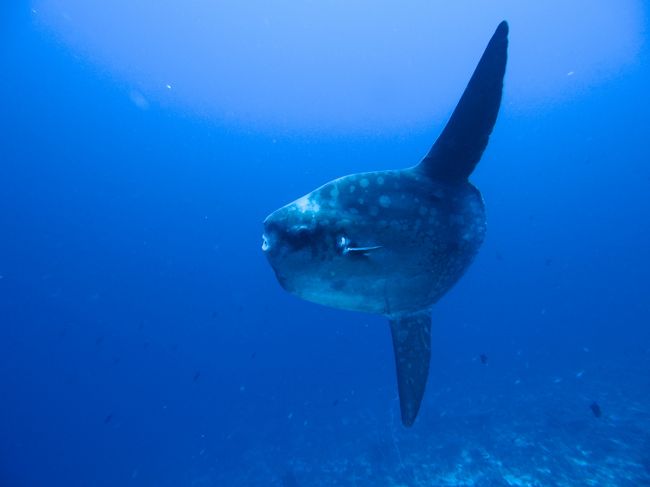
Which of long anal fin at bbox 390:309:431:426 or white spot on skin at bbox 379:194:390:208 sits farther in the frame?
long anal fin at bbox 390:309:431:426

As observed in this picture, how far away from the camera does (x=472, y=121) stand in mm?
2893

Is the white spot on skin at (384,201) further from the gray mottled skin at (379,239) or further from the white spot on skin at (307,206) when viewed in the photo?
the white spot on skin at (307,206)

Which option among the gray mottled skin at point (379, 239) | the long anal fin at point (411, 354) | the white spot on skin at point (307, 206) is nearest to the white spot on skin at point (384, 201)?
the gray mottled skin at point (379, 239)

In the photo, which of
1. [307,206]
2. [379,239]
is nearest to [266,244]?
[307,206]

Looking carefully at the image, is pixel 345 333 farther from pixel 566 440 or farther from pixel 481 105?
pixel 481 105

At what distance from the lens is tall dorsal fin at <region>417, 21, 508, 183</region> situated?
2.77 metres

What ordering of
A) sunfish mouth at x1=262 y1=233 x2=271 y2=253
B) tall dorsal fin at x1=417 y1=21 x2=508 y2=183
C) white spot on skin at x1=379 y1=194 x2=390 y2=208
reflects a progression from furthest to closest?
1. tall dorsal fin at x1=417 y1=21 x2=508 y2=183
2. white spot on skin at x1=379 y1=194 x2=390 y2=208
3. sunfish mouth at x1=262 y1=233 x2=271 y2=253

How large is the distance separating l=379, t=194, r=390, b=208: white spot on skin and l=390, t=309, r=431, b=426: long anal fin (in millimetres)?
1054

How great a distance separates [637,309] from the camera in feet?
190

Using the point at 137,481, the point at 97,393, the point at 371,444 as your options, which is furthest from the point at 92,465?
the point at 371,444

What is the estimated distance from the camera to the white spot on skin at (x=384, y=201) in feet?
8.65

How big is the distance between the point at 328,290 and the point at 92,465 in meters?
42.3

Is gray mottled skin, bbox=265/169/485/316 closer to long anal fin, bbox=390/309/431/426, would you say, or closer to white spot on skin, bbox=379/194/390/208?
white spot on skin, bbox=379/194/390/208

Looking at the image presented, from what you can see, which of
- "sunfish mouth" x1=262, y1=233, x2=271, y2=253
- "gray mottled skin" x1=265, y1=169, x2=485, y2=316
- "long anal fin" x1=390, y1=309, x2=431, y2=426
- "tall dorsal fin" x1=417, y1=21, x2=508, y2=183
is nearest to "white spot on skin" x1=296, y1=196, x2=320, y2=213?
"gray mottled skin" x1=265, y1=169, x2=485, y2=316
